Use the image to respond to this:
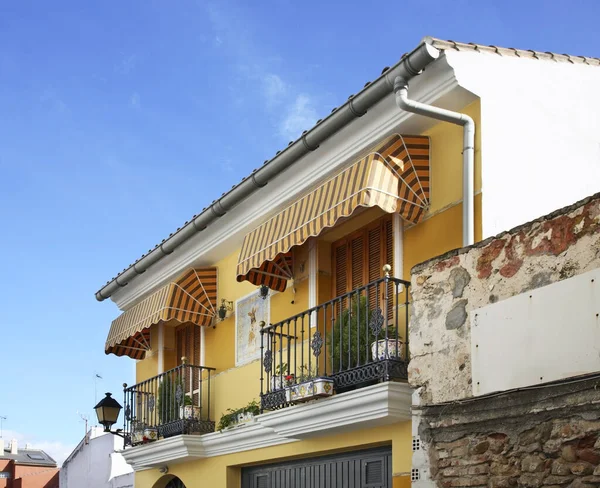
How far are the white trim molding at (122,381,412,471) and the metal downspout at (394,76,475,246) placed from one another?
6.05 ft

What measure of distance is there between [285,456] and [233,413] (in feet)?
5.28

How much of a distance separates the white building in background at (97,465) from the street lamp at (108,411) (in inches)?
153

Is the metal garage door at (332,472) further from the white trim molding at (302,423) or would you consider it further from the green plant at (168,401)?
the green plant at (168,401)

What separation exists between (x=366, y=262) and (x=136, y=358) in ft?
23.7

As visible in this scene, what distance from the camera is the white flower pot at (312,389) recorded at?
10.3 metres

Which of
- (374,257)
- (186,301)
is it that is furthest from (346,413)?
(186,301)

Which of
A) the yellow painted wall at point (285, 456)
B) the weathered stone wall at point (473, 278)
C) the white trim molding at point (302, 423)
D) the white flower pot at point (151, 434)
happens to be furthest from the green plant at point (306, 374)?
the white flower pot at point (151, 434)

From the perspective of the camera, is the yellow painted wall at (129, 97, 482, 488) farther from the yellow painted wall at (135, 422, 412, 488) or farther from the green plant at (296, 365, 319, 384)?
the green plant at (296, 365, 319, 384)

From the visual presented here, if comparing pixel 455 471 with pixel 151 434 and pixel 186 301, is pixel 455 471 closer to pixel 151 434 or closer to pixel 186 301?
pixel 186 301

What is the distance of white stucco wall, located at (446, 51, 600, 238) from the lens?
988 cm

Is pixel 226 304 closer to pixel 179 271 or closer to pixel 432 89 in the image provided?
pixel 179 271

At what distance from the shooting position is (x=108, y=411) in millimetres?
16453

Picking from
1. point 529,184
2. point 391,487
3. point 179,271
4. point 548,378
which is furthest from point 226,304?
point 548,378

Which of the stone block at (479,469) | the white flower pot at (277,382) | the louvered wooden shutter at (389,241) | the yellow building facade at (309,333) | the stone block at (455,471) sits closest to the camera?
the stone block at (479,469)
